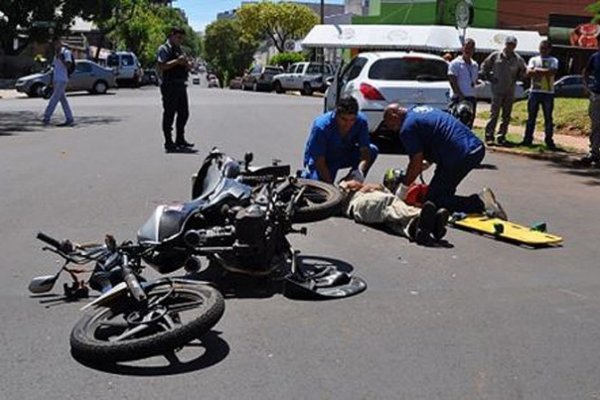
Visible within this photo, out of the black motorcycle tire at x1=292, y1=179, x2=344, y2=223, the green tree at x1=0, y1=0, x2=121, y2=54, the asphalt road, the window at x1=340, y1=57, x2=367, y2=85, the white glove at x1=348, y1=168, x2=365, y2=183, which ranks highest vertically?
the green tree at x1=0, y1=0, x2=121, y2=54

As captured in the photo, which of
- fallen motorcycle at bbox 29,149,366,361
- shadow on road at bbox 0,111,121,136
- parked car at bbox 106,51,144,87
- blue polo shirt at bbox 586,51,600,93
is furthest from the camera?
parked car at bbox 106,51,144,87

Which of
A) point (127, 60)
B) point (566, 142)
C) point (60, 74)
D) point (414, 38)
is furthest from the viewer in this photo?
point (127, 60)

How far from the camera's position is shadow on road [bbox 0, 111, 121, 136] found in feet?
59.2

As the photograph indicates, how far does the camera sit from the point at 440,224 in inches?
294

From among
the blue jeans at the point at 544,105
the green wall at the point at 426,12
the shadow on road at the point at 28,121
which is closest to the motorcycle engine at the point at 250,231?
the blue jeans at the point at 544,105

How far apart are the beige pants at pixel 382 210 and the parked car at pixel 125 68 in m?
42.9

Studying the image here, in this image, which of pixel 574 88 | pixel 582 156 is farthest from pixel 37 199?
Result: pixel 574 88

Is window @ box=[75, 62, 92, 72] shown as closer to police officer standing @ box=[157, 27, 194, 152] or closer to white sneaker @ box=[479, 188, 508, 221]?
police officer standing @ box=[157, 27, 194, 152]

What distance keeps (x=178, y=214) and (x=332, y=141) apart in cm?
304

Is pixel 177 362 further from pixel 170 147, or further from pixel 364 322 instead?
pixel 170 147

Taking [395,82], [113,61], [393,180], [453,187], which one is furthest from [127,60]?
[453,187]

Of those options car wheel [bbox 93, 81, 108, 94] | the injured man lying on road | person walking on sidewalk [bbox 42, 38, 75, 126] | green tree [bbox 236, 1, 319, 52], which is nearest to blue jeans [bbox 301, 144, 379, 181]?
the injured man lying on road

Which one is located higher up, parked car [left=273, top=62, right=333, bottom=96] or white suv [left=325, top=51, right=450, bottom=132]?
white suv [left=325, top=51, right=450, bottom=132]

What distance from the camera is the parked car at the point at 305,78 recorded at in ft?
151
